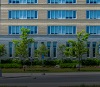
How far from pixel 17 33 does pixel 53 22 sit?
766cm

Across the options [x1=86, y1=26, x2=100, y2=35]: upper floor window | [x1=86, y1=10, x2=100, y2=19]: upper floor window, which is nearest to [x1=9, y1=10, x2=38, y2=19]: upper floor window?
[x1=86, y1=10, x2=100, y2=19]: upper floor window

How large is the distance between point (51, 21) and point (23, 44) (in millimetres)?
9728

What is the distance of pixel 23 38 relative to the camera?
70875mm

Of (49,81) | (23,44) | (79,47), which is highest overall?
(23,44)

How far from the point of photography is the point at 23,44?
6994 cm

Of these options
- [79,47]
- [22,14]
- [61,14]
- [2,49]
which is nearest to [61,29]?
[61,14]

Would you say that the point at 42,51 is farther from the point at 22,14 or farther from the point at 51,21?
the point at 22,14

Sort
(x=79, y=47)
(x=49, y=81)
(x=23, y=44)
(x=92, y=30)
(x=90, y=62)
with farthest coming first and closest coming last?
1. (x=92, y=30)
2. (x=90, y=62)
3. (x=23, y=44)
4. (x=79, y=47)
5. (x=49, y=81)

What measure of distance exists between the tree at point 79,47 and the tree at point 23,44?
291 inches

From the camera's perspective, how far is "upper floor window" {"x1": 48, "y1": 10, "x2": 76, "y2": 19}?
7662 cm

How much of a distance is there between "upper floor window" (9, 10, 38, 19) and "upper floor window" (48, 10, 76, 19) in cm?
309

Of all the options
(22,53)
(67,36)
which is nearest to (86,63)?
(67,36)

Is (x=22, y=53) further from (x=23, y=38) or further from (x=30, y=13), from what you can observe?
(x=30, y=13)

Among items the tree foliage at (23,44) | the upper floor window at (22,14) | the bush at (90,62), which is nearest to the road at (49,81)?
the tree foliage at (23,44)
